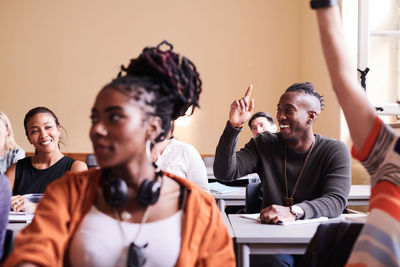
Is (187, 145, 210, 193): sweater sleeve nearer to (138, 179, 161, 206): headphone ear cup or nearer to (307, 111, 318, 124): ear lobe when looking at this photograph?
(307, 111, 318, 124): ear lobe

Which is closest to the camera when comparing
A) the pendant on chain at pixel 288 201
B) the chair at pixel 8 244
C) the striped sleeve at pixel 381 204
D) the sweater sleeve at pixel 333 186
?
the striped sleeve at pixel 381 204

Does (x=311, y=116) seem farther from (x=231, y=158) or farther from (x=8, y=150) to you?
(x=8, y=150)

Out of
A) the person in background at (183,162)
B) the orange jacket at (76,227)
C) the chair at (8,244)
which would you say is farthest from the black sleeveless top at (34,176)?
the orange jacket at (76,227)

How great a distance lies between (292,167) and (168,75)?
4.30ft

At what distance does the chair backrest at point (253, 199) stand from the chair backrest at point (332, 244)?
1.50 m

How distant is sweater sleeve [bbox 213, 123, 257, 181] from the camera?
2.46 m

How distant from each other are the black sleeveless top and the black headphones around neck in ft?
5.17

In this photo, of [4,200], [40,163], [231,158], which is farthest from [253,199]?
[4,200]

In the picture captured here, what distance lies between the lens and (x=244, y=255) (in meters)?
1.88

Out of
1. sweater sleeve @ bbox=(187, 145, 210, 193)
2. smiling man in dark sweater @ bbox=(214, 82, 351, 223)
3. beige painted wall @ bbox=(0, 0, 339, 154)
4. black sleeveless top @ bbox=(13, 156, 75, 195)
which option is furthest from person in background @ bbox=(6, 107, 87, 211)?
beige painted wall @ bbox=(0, 0, 339, 154)

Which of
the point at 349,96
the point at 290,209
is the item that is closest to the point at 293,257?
the point at 290,209

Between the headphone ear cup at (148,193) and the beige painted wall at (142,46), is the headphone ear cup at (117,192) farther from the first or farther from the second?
the beige painted wall at (142,46)

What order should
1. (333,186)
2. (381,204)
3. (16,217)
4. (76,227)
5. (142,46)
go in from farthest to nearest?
(142,46), (333,186), (16,217), (76,227), (381,204)

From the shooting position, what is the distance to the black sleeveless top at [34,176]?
2785mm
